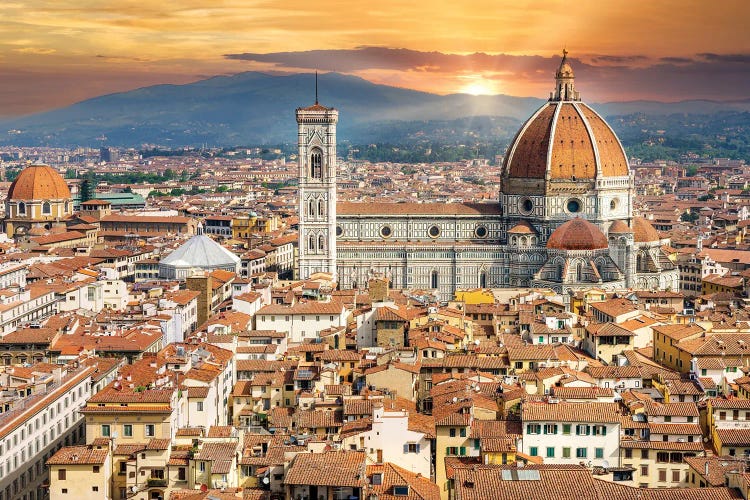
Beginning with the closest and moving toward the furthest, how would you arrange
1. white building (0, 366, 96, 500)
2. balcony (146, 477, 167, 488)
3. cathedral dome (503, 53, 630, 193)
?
balcony (146, 477, 167, 488) → white building (0, 366, 96, 500) → cathedral dome (503, 53, 630, 193)

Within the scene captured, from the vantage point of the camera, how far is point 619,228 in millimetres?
71812

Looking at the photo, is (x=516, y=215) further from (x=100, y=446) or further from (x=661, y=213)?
(x=100, y=446)

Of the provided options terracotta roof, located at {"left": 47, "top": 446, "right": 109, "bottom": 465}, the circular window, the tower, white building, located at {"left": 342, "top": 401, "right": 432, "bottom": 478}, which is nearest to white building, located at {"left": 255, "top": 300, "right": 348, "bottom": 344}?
white building, located at {"left": 342, "top": 401, "right": 432, "bottom": 478}

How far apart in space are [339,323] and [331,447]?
18887 mm

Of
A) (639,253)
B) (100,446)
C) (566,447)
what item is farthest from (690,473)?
(639,253)

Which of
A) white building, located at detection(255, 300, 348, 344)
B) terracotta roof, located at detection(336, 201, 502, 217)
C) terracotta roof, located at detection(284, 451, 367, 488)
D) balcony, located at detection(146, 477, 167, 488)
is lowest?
balcony, located at detection(146, 477, 167, 488)

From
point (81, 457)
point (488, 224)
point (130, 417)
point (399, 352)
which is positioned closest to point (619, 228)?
point (488, 224)

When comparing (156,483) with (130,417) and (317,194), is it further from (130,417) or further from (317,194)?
(317,194)

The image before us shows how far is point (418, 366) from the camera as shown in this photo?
37.3 meters

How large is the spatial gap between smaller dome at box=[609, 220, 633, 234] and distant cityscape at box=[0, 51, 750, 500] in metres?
0.14

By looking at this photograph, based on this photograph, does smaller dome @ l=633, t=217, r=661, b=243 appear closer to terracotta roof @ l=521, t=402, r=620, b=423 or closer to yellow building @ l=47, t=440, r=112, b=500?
terracotta roof @ l=521, t=402, r=620, b=423

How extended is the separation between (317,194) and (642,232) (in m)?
19.0

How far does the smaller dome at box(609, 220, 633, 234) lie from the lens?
7150cm

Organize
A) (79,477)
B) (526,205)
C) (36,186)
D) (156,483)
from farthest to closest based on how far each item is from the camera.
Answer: (36,186), (526,205), (79,477), (156,483)
